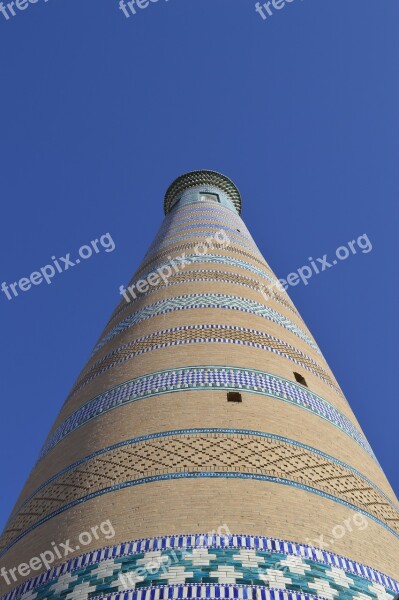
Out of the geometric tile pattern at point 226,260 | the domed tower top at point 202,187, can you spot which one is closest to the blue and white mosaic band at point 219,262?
the geometric tile pattern at point 226,260

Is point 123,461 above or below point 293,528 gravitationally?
above

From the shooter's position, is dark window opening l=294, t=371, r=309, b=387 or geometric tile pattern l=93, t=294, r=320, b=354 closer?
dark window opening l=294, t=371, r=309, b=387

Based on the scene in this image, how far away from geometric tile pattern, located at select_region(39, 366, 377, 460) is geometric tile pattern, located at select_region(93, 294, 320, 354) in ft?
2.86

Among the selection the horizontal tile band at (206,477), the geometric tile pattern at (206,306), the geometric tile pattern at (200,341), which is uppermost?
the geometric tile pattern at (206,306)

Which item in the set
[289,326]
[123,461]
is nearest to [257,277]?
[289,326]

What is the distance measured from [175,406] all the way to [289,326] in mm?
1619

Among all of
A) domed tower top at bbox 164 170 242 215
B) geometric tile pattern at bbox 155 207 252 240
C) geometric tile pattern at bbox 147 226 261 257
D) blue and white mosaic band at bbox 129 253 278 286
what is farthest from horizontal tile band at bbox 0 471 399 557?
domed tower top at bbox 164 170 242 215

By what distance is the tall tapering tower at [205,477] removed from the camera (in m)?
2.30

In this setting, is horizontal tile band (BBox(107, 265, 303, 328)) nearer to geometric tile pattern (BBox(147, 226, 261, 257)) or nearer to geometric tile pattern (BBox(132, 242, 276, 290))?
geometric tile pattern (BBox(132, 242, 276, 290))

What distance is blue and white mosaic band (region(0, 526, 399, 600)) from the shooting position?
2.17 m

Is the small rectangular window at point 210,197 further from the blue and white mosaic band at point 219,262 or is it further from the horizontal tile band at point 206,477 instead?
the horizontal tile band at point 206,477

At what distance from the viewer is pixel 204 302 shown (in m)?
4.45

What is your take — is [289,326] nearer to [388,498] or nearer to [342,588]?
[388,498]

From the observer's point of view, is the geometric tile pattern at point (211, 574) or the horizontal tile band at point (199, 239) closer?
the geometric tile pattern at point (211, 574)
